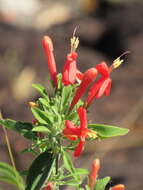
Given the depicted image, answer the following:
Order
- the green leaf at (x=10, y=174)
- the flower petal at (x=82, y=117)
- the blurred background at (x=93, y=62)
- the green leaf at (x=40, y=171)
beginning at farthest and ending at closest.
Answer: the blurred background at (x=93, y=62), the green leaf at (x=10, y=174), the green leaf at (x=40, y=171), the flower petal at (x=82, y=117)

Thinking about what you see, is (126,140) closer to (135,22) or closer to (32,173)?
(135,22)

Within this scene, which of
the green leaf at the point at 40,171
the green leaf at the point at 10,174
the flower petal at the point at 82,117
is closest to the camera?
the flower petal at the point at 82,117

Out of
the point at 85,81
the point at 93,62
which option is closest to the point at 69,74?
the point at 85,81

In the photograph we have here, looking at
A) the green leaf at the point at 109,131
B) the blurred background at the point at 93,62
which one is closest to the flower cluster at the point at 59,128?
the green leaf at the point at 109,131

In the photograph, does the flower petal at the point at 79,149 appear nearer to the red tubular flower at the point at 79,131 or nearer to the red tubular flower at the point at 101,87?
the red tubular flower at the point at 79,131

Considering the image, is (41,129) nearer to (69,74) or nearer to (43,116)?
(43,116)

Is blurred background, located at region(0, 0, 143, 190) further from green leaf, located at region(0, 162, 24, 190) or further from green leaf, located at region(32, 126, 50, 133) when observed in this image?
green leaf, located at region(32, 126, 50, 133)
